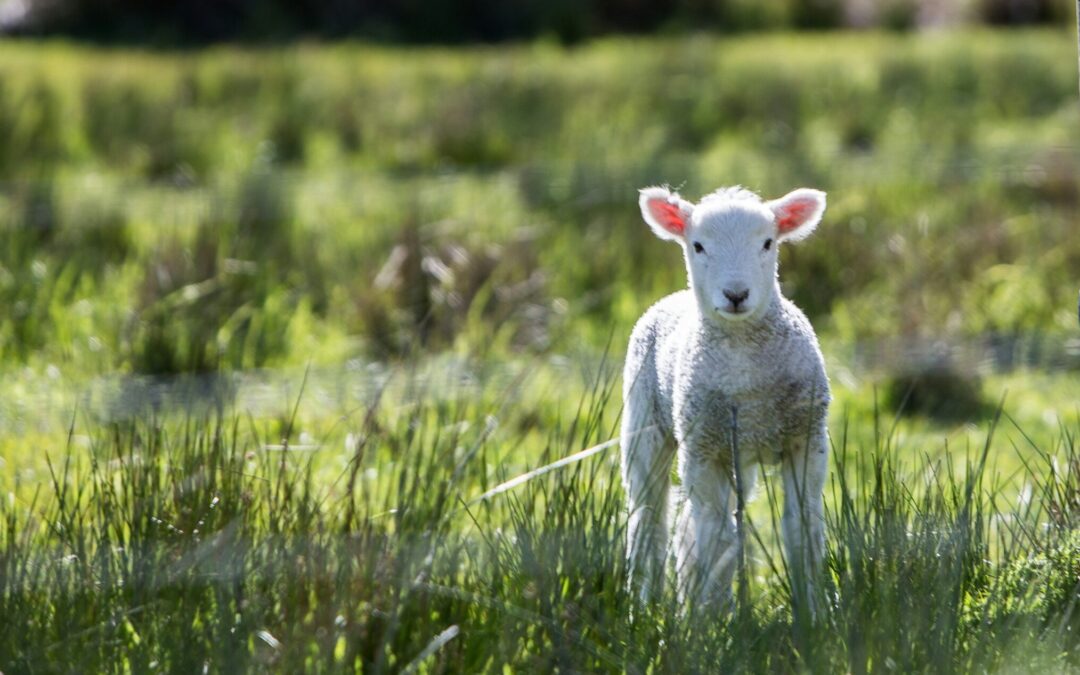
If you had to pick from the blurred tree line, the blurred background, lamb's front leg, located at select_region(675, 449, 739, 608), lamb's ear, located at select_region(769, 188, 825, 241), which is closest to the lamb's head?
lamb's ear, located at select_region(769, 188, 825, 241)

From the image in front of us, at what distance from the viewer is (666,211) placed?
395 centimetres

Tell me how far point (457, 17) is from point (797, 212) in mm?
16194

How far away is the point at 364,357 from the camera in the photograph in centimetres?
768

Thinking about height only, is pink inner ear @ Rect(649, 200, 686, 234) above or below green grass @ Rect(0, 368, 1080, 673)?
above

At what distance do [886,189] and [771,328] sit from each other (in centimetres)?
706

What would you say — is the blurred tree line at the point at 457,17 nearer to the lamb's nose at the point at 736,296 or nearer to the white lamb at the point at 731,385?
the white lamb at the point at 731,385

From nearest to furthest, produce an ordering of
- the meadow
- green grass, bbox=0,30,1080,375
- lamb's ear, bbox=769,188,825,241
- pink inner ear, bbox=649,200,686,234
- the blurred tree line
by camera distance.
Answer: the meadow → lamb's ear, bbox=769,188,825,241 → pink inner ear, bbox=649,200,686,234 → green grass, bbox=0,30,1080,375 → the blurred tree line

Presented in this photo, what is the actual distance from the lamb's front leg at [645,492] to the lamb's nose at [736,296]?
35cm

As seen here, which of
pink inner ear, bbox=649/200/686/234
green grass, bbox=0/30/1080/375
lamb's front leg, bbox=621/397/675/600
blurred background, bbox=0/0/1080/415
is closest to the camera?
Answer: lamb's front leg, bbox=621/397/675/600

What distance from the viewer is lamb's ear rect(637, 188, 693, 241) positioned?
390 centimetres

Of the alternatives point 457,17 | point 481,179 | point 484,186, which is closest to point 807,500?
point 484,186

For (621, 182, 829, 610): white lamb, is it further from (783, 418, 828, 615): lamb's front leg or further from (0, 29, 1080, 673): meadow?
(0, 29, 1080, 673): meadow

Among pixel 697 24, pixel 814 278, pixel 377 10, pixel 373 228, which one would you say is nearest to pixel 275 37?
pixel 377 10

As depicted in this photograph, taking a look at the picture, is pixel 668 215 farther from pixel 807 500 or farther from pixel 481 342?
pixel 481 342
